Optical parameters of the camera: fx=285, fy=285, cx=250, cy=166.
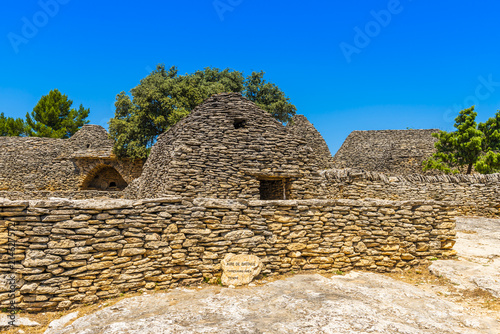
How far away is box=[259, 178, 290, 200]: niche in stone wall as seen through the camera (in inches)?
432

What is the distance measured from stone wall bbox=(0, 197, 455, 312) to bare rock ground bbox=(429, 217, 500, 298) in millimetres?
510

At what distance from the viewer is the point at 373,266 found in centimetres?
655

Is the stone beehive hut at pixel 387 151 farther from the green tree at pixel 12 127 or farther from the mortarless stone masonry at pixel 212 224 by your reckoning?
the green tree at pixel 12 127

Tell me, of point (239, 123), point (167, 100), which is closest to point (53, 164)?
point (167, 100)

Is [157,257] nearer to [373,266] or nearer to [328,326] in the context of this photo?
[328,326]

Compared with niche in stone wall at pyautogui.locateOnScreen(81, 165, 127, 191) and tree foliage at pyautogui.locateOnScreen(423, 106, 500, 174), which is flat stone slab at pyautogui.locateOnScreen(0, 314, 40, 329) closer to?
tree foliage at pyautogui.locateOnScreen(423, 106, 500, 174)

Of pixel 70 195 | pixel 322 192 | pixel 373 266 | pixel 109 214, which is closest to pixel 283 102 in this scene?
pixel 322 192

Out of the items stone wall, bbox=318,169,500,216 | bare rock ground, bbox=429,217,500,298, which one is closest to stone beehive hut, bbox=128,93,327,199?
stone wall, bbox=318,169,500,216

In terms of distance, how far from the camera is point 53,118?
35969 mm

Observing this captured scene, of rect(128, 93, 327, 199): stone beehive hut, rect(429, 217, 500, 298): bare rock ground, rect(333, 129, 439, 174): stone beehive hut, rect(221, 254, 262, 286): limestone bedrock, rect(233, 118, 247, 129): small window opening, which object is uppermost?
rect(333, 129, 439, 174): stone beehive hut

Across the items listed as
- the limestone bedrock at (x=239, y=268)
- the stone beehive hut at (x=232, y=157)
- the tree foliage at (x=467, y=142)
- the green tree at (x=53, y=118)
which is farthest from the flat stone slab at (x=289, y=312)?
the green tree at (x=53, y=118)

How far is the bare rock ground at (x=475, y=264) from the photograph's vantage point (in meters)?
5.52

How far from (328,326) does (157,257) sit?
3198 mm

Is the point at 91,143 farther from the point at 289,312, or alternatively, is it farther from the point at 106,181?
the point at 289,312
